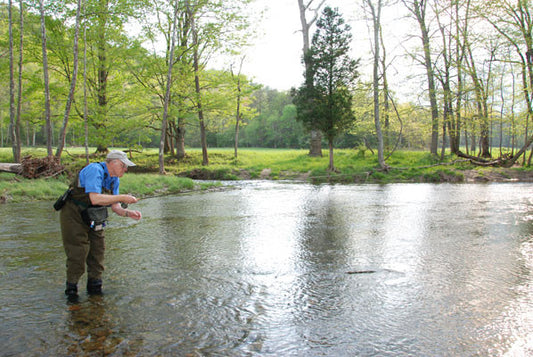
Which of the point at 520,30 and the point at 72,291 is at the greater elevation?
the point at 520,30

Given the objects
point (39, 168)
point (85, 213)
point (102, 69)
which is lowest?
point (85, 213)

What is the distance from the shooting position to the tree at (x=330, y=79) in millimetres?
23906

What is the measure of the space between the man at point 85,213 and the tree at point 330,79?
21.1 meters

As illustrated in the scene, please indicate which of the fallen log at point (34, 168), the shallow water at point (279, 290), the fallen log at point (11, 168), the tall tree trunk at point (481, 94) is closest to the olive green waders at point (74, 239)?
the shallow water at point (279, 290)

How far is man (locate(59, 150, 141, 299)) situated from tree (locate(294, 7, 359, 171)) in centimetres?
2105

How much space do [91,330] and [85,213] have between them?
1295 millimetres

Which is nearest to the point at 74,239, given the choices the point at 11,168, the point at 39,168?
the point at 39,168

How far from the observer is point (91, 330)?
3.53 meters

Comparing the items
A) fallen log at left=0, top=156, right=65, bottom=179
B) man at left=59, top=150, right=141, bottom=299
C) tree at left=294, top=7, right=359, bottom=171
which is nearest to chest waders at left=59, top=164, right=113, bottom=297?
man at left=59, top=150, right=141, bottom=299

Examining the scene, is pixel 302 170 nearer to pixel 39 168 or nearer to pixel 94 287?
pixel 39 168

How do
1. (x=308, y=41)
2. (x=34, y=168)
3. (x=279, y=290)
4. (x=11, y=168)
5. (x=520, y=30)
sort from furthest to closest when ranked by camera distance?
(x=308, y=41)
(x=520, y=30)
(x=11, y=168)
(x=34, y=168)
(x=279, y=290)

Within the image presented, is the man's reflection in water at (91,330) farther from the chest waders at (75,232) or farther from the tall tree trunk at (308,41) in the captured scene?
the tall tree trunk at (308,41)

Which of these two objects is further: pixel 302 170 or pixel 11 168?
pixel 302 170

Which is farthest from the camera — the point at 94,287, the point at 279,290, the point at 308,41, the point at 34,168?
the point at 308,41
